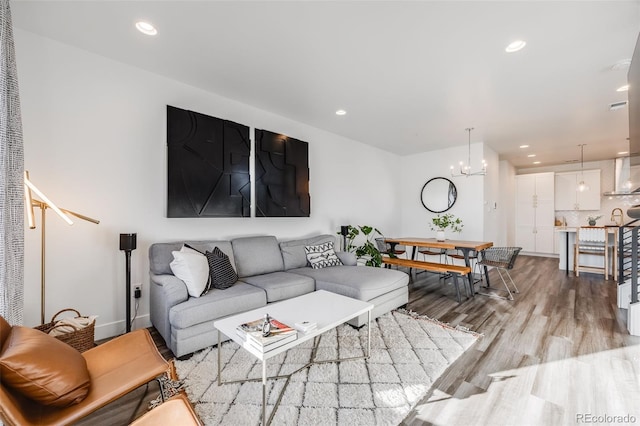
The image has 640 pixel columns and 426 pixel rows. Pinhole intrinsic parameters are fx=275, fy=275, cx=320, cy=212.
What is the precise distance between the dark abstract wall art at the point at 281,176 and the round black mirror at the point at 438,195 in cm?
313

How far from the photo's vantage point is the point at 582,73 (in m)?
2.81

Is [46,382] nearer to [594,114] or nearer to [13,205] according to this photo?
[13,205]

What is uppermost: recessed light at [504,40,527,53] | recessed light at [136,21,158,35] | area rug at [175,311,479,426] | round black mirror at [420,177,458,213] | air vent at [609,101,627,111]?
recessed light at [136,21,158,35]

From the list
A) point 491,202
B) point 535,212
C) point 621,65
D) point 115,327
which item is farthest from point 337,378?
point 535,212

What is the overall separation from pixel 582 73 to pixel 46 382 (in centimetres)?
466

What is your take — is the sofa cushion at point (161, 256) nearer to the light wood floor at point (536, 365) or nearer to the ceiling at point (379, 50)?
the ceiling at point (379, 50)

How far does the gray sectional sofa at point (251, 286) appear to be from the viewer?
90.8 inches

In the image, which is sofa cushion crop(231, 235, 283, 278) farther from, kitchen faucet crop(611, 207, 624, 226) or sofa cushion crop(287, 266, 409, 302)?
kitchen faucet crop(611, 207, 624, 226)

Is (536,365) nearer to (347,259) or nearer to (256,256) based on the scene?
(347,259)

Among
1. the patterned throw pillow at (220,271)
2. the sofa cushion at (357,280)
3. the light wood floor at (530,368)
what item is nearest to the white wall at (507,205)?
the light wood floor at (530,368)

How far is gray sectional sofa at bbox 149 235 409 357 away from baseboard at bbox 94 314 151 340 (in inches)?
8.2

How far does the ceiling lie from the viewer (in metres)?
2.01

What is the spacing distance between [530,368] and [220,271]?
2775 mm

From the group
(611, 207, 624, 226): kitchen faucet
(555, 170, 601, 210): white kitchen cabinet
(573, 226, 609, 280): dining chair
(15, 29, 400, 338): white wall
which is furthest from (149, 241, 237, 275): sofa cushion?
(611, 207, 624, 226): kitchen faucet
